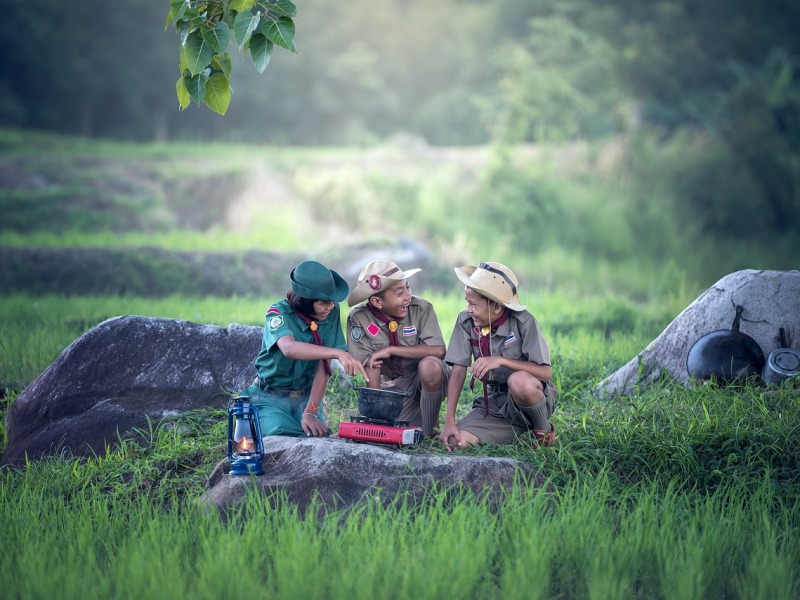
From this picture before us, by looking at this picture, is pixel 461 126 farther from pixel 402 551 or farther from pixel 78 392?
pixel 402 551

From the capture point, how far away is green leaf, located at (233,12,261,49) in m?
5.10

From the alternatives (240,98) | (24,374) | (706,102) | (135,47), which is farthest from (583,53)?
(24,374)

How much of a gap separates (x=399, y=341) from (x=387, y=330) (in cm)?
11

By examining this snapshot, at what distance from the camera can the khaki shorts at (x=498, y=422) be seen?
5.80m

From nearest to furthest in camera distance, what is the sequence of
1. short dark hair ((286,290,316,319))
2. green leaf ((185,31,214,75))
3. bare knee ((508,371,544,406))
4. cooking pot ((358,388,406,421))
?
green leaf ((185,31,214,75)) → cooking pot ((358,388,406,421)) → bare knee ((508,371,544,406)) → short dark hair ((286,290,316,319))

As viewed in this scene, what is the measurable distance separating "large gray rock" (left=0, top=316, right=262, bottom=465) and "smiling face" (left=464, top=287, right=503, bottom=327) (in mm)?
1904

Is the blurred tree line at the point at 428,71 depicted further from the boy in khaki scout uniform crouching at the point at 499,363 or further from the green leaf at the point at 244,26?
the green leaf at the point at 244,26

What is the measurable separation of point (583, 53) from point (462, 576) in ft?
93.6

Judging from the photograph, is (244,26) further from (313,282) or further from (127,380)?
(127,380)

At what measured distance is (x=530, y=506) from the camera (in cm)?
488

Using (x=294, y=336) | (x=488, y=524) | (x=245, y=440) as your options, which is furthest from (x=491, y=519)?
(x=294, y=336)

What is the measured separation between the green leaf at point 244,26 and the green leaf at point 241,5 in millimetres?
67

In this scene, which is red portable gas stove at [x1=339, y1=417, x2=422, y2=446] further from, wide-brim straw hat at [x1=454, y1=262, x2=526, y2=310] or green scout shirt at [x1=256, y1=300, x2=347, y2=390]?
wide-brim straw hat at [x1=454, y1=262, x2=526, y2=310]

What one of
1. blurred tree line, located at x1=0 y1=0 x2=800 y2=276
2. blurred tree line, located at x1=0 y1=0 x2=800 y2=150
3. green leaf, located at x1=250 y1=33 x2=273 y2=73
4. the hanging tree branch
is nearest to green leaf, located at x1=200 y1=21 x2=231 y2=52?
the hanging tree branch
